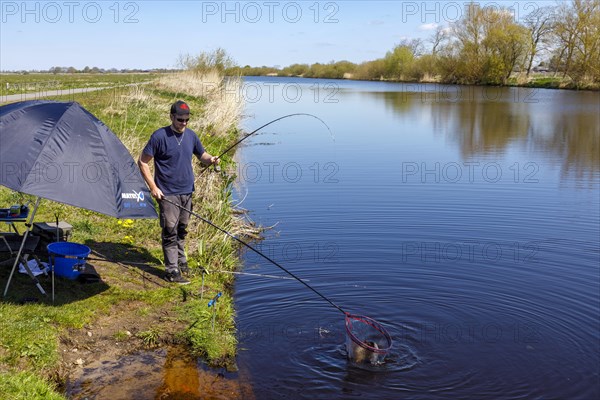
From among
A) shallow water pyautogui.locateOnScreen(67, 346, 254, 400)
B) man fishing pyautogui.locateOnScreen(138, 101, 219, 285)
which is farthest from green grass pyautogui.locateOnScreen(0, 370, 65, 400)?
man fishing pyautogui.locateOnScreen(138, 101, 219, 285)

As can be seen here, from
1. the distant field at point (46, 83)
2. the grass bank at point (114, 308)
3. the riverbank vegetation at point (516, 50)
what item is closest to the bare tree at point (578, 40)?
the riverbank vegetation at point (516, 50)

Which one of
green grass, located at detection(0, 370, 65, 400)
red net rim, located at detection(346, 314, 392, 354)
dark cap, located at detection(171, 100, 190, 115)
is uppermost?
dark cap, located at detection(171, 100, 190, 115)

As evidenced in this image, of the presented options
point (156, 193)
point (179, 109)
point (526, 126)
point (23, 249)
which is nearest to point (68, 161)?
point (156, 193)

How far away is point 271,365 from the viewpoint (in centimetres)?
643

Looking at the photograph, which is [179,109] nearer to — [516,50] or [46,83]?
[46,83]

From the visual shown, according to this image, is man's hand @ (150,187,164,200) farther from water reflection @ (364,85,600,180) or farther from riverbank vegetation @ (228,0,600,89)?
riverbank vegetation @ (228,0,600,89)

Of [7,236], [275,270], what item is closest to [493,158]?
[275,270]

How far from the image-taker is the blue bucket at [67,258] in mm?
7036

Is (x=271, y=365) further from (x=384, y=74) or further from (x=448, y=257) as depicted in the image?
(x=384, y=74)

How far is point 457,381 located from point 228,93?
1710 centimetres

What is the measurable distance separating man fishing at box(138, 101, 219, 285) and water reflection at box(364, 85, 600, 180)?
12093 mm

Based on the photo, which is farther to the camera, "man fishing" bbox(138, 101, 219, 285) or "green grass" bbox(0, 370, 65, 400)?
"man fishing" bbox(138, 101, 219, 285)

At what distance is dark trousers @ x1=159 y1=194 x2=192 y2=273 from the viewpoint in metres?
7.36

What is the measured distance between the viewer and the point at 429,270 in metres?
9.52
